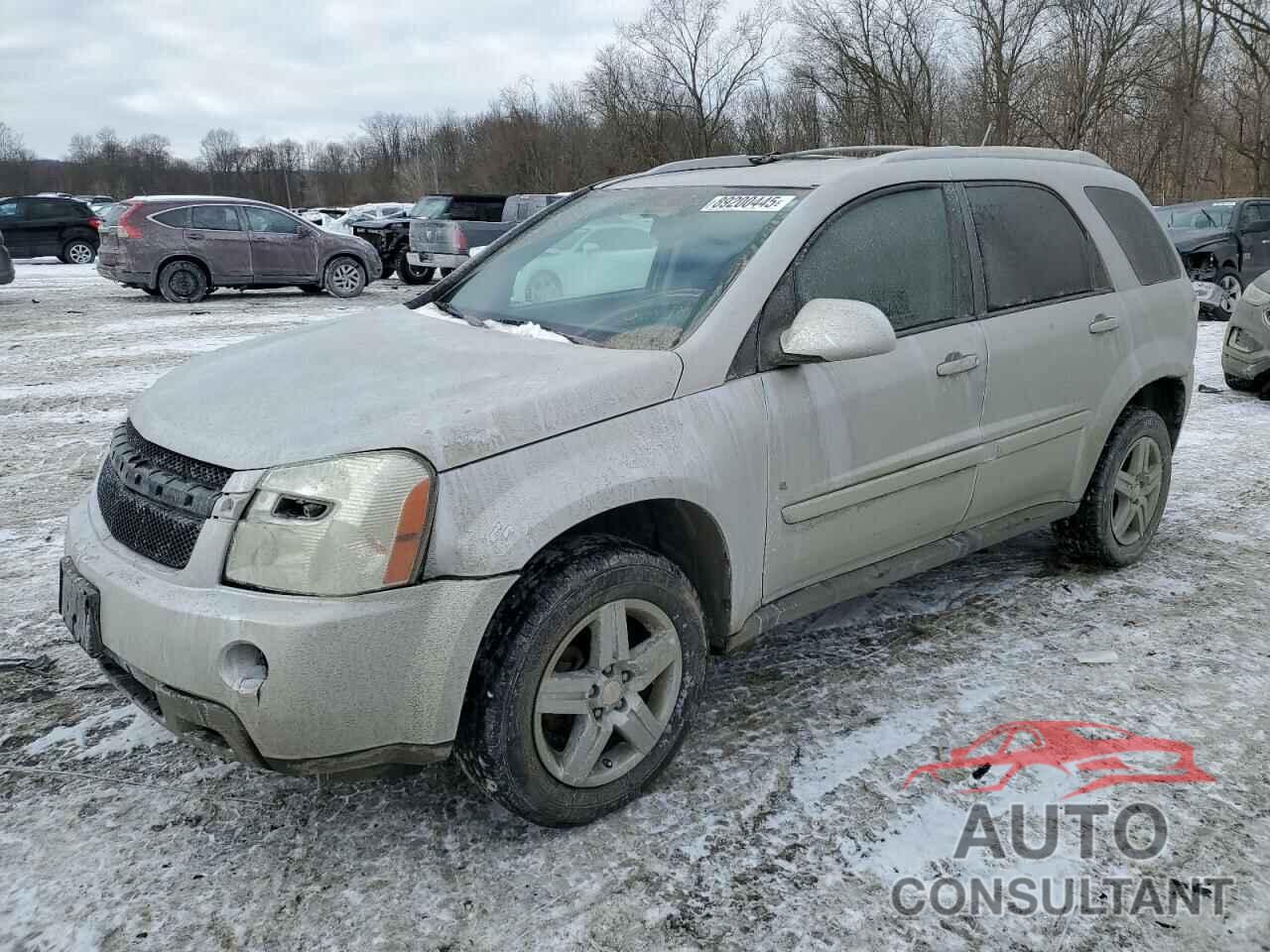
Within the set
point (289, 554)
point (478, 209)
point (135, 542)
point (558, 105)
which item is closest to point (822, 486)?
point (289, 554)

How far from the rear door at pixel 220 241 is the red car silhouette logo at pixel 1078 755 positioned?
588 inches

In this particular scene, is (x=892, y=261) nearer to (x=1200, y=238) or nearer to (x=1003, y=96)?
(x=1200, y=238)

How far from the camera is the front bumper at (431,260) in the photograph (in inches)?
722

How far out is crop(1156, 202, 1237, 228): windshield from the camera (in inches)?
589

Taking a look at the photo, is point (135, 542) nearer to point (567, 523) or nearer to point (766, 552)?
point (567, 523)

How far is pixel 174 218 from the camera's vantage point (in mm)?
14820

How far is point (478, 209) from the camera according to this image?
1958cm

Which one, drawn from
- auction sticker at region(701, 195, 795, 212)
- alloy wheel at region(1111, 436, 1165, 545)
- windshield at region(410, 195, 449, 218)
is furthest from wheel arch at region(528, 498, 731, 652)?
windshield at region(410, 195, 449, 218)

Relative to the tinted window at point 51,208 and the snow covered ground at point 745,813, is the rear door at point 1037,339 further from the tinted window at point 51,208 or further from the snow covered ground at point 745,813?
the tinted window at point 51,208

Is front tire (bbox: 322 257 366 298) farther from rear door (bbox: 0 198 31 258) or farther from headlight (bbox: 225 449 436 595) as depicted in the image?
headlight (bbox: 225 449 436 595)

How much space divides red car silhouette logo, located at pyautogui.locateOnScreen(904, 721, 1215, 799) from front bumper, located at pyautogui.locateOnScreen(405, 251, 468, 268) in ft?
53.7

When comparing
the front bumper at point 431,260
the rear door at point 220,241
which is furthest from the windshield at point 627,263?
the front bumper at point 431,260

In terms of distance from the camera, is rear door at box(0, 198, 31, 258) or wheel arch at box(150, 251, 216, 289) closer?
wheel arch at box(150, 251, 216, 289)

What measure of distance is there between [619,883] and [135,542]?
147 centimetres
